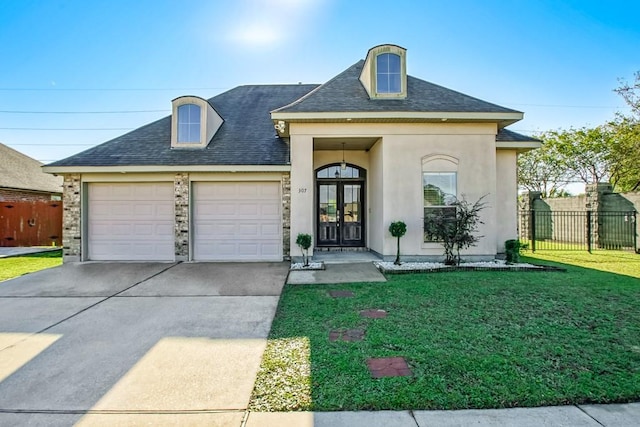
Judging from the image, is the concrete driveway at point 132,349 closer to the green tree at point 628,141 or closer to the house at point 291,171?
the house at point 291,171

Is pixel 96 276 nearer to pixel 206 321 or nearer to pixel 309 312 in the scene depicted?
pixel 206 321

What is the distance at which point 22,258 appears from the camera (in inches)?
448

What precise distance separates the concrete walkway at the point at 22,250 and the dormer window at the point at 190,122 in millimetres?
7784

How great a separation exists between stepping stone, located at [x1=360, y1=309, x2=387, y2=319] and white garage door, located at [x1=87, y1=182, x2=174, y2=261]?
705cm

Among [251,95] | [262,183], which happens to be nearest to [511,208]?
[262,183]

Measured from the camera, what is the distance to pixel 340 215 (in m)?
11.5

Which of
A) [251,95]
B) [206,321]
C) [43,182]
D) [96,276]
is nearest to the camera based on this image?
[206,321]

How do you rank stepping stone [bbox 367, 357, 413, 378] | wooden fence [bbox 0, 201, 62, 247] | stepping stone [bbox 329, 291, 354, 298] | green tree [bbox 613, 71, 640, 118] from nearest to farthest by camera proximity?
1. stepping stone [bbox 367, 357, 413, 378]
2. stepping stone [bbox 329, 291, 354, 298]
3. wooden fence [bbox 0, 201, 62, 247]
4. green tree [bbox 613, 71, 640, 118]

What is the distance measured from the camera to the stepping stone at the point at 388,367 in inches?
125

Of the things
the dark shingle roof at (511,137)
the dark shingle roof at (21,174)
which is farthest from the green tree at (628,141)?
the dark shingle roof at (21,174)

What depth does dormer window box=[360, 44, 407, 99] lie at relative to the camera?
31.2ft

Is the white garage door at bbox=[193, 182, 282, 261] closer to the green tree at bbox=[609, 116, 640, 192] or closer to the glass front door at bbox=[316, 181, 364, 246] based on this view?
the glass front door at bbox=[316, 181, 364, 246]

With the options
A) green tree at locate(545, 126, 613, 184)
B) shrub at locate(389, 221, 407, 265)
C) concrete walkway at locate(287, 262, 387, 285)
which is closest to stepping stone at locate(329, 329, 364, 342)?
concrete walkway at locate(287, 262, 387, 285)

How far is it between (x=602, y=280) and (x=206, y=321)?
808 centimetres
